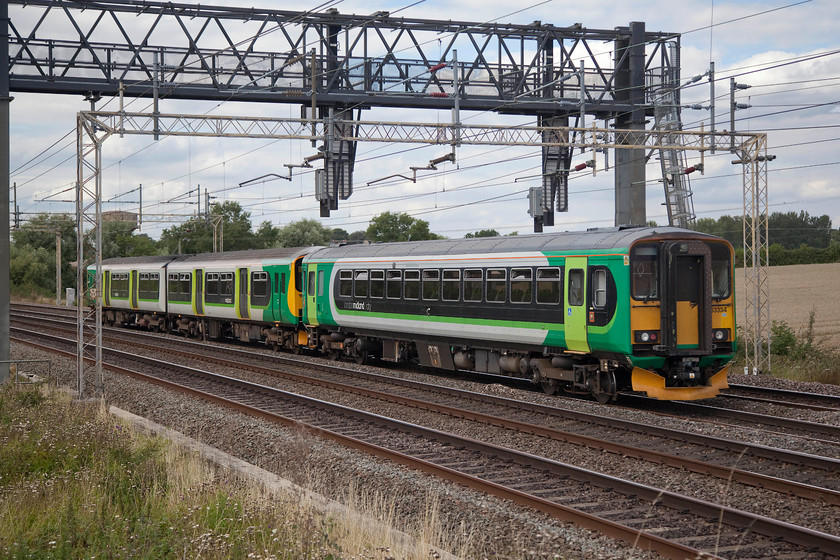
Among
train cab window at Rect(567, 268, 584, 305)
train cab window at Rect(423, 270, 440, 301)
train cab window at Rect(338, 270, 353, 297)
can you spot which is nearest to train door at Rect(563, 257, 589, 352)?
train cab window at Rect(567, 268, 584, 305)

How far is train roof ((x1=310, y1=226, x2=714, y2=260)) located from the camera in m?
15.4

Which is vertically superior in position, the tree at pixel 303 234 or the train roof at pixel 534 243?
the tree at pixel 303 234

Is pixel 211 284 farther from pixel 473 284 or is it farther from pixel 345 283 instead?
pixel 473 284

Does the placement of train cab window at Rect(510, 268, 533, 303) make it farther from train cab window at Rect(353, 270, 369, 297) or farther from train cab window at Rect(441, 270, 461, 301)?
train cab window at Rect(353, 270, 369, 297)

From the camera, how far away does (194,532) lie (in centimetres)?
697

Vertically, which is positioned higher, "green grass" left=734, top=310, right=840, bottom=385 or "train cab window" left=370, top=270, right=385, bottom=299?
"train cab window" left=370, top=270, right=385, bottom=299

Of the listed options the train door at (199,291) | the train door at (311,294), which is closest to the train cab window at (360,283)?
the train door at (311,294)

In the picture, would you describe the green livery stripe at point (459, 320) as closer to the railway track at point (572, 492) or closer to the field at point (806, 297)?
the railway track at point (572, 492)

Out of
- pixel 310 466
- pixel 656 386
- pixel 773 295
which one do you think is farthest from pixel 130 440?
pixel 773 295

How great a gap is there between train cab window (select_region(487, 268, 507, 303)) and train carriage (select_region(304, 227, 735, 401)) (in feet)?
0.08

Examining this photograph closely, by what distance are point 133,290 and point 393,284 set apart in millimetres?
21755

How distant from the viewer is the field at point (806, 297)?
1403 inches

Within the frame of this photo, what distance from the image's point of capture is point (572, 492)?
9672 mm

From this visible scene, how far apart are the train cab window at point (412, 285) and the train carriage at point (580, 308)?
2cm
